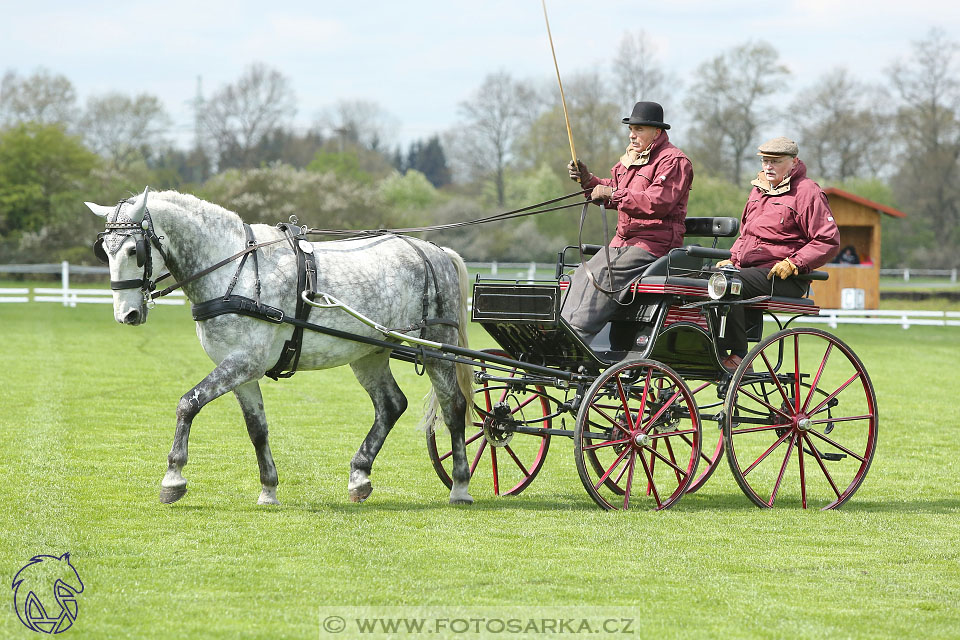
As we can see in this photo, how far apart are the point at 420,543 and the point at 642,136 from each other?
10.4 feet

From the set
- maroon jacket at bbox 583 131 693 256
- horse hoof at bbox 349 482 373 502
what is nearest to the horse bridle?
horse hoof at bbox 349 482 373 502

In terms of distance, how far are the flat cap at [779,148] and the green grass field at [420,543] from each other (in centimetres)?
246

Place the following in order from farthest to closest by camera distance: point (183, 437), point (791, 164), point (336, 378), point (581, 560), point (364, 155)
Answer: point (364, 155) → point (336, 378) → point (791, 164) → point (183, 437) → point (581, 560)

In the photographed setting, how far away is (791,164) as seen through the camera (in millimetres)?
7910

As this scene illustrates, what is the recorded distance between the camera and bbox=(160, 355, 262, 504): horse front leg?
683 cm

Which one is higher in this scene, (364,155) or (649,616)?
(364,155)

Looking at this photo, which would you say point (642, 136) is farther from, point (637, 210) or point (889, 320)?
point (889, 320)

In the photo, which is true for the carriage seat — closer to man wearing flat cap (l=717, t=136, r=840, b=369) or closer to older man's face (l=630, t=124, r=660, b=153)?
man wearing flat cap (l=717, t=136, r=840, b=369)

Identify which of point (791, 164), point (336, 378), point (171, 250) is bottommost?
point (336, 378)

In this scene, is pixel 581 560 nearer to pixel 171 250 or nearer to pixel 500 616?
pixel 500 616

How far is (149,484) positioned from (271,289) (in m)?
1.97

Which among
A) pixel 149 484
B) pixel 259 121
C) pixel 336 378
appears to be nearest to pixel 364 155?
pixel 259 121

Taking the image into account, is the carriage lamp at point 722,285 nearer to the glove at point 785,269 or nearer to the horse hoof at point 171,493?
the glove at point 785,269

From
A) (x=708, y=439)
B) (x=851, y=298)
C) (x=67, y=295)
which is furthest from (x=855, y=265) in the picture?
(x=67, y=295)
